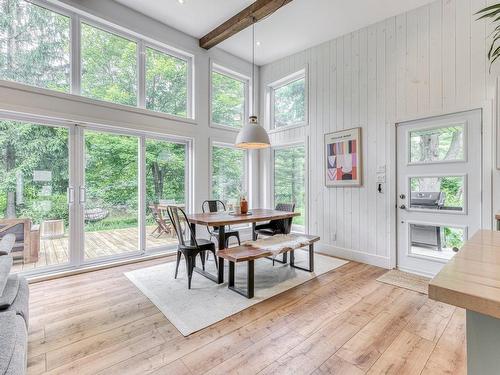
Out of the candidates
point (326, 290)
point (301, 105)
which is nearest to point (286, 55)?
point (301, 105)

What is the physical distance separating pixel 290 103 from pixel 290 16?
1.61 metres

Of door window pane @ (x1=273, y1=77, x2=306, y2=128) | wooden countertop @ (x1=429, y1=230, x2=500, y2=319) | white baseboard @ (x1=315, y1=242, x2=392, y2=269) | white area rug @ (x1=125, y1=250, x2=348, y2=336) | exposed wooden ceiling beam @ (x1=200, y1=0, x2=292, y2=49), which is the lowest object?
white area rug @ (x1=125, y1=250, x2=348, y2=336)

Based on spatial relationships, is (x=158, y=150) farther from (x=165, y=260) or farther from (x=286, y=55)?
(x=286, y=55)

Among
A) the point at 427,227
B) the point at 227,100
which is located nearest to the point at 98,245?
the point at 227,100

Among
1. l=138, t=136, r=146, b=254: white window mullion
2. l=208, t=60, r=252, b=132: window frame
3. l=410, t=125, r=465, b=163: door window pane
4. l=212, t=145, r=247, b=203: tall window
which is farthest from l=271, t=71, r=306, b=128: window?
l=138, t=136, r=146, b=254: white window mullion

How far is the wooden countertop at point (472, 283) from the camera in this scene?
1.78 ft

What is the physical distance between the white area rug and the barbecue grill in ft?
3.52

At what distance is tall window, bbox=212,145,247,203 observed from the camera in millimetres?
5043

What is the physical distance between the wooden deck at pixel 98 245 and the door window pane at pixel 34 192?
0.03 ft

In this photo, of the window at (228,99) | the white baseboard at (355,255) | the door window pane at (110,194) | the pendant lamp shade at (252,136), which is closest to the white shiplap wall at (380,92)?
the white baseboard at (355,255)

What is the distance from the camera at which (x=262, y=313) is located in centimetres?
240

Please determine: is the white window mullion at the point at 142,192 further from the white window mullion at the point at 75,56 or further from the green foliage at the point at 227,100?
the green foliage at the point at 227,100

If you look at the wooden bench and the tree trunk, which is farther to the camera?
the tree trunk

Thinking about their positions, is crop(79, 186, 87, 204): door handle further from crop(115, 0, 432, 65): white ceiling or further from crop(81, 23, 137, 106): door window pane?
crop(115, 0, 432, 65): white ceiling
